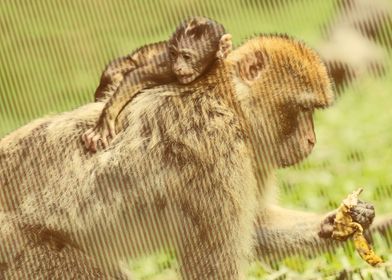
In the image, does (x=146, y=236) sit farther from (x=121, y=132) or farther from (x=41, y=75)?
(x=41, y=75)

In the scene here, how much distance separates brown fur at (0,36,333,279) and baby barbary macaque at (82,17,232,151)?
0.10 feet

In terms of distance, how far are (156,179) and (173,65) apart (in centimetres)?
34

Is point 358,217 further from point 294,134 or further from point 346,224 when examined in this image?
point 294,134

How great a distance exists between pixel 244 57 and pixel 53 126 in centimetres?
60

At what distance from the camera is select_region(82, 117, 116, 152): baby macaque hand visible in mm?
2439

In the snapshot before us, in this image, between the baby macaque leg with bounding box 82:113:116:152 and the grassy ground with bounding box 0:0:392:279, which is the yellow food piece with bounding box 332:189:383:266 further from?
the baby macaque leg with bounding box 82:113:116:152

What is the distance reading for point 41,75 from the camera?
3.02 m

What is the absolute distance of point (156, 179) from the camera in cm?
246

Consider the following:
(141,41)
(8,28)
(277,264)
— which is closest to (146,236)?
(277,264)

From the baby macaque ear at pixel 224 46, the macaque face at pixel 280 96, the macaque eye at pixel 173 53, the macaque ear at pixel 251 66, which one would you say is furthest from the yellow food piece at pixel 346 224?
the macaque eye at pixel 173 53

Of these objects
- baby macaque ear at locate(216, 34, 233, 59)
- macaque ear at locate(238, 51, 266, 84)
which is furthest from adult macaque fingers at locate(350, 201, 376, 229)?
baby macaque ear at locate(216, 34, 233, 59)

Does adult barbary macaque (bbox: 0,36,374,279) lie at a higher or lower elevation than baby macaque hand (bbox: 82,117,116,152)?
lower

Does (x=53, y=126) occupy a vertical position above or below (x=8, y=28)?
below

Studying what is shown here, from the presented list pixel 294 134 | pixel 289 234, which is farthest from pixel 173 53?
pixel 289 234
